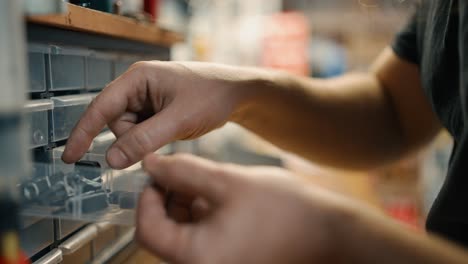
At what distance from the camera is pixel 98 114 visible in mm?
477

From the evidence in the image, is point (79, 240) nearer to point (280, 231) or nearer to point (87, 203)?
point (87, 203)

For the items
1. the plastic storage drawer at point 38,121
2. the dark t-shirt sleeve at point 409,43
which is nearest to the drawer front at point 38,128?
the plastic storage drawer at point 38,121

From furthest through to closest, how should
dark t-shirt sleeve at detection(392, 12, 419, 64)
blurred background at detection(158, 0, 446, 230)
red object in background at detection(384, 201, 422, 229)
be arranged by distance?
red object in background at detection(384, 201, 422, 229), blurred background at detection(158, 0, 446, 230), dark t-shirt sleeve at detection(392, 12, 419, 64)

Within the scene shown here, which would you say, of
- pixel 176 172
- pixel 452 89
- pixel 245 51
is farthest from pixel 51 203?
pixel 245 51

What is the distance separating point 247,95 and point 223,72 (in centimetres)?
Result: 5

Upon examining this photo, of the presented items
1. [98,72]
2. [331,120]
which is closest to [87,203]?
[98,72]

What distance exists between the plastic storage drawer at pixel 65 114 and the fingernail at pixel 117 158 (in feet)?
0.28

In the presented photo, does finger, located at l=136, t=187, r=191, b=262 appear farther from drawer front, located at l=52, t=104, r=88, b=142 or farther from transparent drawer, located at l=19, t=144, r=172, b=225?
drawer front, located at l=52, t=104, r=88, b=142

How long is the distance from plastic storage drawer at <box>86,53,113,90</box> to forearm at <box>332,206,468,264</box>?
0.41 meters

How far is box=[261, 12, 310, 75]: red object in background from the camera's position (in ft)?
6.87

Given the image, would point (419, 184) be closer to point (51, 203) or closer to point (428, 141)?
point (428, 141)

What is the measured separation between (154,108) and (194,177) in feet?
0.77

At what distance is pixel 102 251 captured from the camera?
0.61 meters

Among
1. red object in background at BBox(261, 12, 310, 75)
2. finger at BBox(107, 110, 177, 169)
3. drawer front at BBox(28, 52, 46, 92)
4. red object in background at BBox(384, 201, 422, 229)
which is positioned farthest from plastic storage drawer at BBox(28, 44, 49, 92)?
red object in background at BBox(384, 201, 422, 229)
